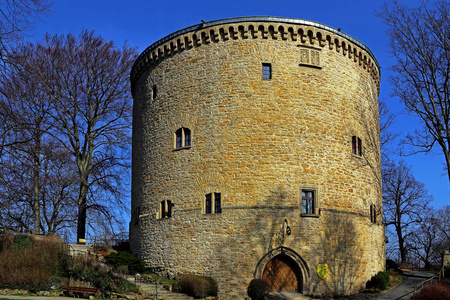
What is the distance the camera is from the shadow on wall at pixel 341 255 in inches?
822

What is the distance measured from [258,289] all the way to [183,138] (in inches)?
309

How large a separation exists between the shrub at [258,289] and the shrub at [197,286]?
60.7 inches

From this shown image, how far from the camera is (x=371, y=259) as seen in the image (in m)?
23.1

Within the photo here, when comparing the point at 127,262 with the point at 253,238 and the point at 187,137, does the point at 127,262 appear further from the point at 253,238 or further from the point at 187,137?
the point at 187,137

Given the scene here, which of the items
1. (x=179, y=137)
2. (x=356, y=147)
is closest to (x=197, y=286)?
(x=179, y=137)

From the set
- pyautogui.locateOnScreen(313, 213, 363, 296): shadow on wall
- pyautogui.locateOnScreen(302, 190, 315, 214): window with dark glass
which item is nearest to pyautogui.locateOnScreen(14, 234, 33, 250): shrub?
pyautogui.locateOnScreen(302, 190, 315, 214): window with dark glass

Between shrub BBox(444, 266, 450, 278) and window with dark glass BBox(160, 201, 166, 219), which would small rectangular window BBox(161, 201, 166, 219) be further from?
shrub BBox(444, 266, 450, 278)

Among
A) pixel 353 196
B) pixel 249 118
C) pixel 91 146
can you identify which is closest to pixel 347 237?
pixel 353 196

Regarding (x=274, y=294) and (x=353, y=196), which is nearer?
(x=274, y=294)

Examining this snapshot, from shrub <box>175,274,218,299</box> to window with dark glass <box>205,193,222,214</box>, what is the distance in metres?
2.86

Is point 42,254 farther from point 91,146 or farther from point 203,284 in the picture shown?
point 91,146

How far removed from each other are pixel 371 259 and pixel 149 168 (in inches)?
459

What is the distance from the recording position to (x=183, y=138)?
22750mm

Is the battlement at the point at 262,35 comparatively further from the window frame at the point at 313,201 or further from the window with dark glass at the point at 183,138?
the window frame at the point at 313,201
